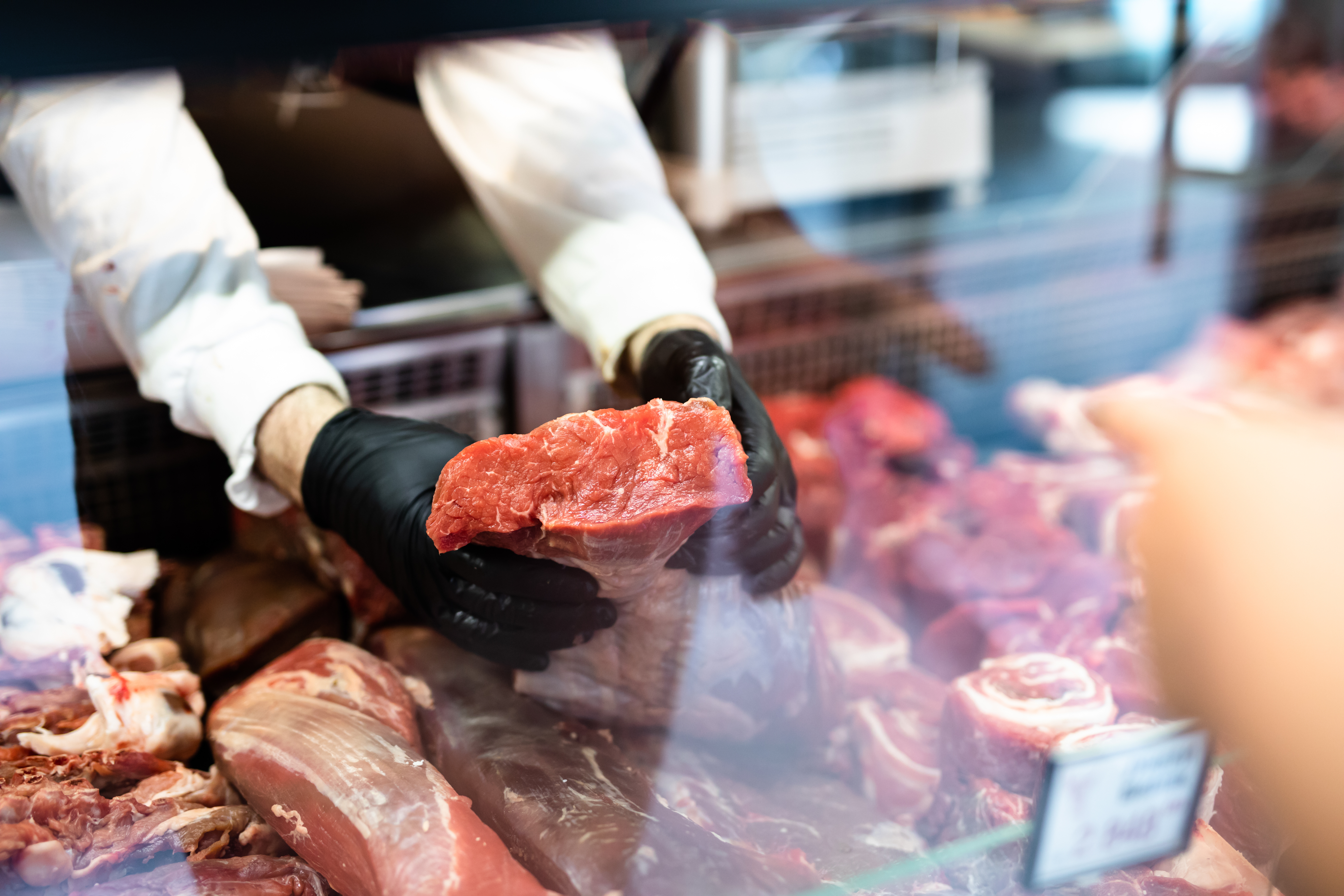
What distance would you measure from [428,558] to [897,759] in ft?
2.44

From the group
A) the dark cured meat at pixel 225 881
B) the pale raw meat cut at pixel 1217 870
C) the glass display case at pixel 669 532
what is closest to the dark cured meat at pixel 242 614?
the glass display case at pixel 669 532

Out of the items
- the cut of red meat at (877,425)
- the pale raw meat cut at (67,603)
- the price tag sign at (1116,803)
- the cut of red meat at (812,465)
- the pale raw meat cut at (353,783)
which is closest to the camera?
the price tag sign at (1116,803)

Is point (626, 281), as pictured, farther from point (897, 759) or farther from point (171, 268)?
point (897, 759)

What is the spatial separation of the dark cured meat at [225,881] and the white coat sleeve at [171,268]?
0.51 metres

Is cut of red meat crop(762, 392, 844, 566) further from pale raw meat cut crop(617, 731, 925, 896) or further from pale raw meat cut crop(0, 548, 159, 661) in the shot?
pale raw meat cut crop(0, 548, 159, 661)

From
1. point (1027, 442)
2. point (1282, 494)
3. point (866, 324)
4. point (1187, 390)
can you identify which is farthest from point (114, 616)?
point (1187, 390)

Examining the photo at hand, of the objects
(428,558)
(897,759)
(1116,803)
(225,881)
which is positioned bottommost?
(897,759)

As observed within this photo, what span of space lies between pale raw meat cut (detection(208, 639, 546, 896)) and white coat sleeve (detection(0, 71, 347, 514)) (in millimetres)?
310

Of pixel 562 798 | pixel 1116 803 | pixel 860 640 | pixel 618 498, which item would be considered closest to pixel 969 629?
pixel 860 640

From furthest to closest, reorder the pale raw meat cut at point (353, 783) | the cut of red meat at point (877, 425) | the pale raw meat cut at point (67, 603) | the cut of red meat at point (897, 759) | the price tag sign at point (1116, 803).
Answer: the cut of red meat at point (877, 425) → the cut of red meat at point (897, 759) → the pale raw meat cut at point (67, 603) → the pale raw meat cut at point (353, 783) → the price tag sign at point (1116, 803)

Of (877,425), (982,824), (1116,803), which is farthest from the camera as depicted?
(877,425)

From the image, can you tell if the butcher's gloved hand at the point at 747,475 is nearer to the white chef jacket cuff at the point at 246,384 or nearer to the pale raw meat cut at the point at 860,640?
the pale raw meat cut at the point at 860,640

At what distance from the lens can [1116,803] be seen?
2.88ft

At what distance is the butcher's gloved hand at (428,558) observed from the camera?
3.60 feet
